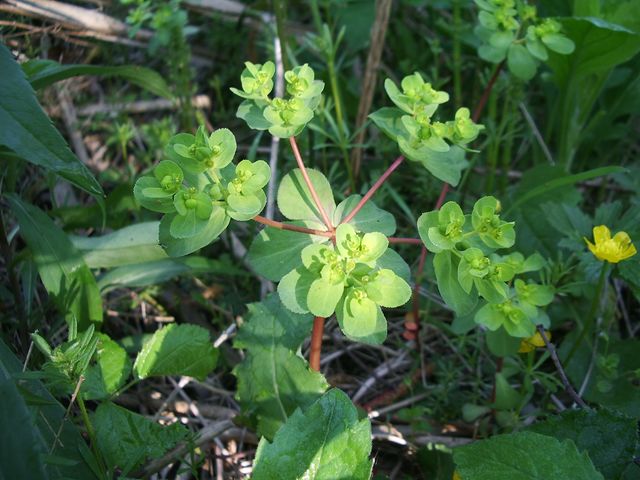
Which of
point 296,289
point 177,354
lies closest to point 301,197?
point 296,289

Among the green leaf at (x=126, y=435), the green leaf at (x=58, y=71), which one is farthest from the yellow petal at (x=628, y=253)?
the green leaf at (x=58, y=71)

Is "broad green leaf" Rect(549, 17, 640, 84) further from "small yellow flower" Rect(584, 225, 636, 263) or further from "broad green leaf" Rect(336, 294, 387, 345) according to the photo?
"broad green leaf" Rect(336, 294, 387, 345)

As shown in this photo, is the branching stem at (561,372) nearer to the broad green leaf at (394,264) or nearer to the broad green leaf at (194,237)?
the broad green leaf at (394,264)

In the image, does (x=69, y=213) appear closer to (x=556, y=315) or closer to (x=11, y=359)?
(x=11, y=359)

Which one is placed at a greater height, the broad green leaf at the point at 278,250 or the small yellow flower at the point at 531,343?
the broad green leaf at the point at 278,250

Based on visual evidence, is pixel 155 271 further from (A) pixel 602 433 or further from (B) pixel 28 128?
(A) pixel 602 433
